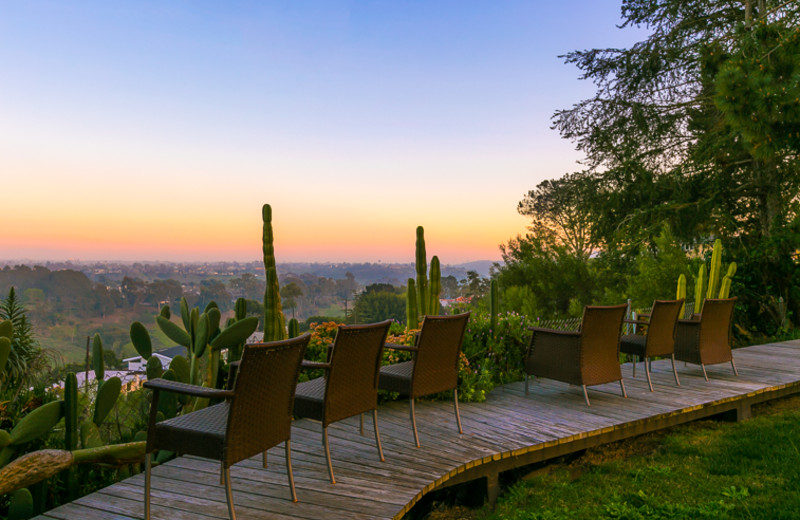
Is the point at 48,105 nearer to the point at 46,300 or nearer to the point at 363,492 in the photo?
the point at 46,300

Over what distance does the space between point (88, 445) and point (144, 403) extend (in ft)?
2.31

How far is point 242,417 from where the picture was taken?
211 centimetres

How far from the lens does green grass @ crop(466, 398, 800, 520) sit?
8.95 ft

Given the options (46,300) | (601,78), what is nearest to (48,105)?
(46,300)

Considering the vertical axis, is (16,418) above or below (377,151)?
below

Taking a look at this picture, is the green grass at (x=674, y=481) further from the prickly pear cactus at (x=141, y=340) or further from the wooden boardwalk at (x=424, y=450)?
the prickly pear cactus at (x=141, y=340)

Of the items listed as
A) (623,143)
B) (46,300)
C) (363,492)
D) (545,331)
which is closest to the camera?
(363,492)

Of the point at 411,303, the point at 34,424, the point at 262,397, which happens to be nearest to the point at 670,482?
the point at 262,397

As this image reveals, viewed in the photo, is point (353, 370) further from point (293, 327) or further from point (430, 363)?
point (293, 327)

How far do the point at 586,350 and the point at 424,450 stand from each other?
1774 mm

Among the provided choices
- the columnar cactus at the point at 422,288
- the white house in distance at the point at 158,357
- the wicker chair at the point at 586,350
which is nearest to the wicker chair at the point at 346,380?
the white house in distance at the point at 158,357

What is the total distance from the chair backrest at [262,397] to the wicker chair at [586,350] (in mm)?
2649

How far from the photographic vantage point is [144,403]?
3.70 metres

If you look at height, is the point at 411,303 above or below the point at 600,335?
above
